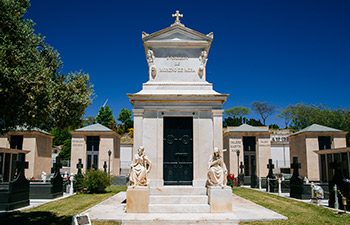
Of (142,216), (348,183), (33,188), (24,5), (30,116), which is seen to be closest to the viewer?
(30,116)

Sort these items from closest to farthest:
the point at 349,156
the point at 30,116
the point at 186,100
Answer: the point at 30,116 < the point at 186,100 < the point at 349,156

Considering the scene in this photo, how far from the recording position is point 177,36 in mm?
13664

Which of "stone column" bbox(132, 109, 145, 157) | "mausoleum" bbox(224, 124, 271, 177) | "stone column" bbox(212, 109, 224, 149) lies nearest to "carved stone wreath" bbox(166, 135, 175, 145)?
"stone column" bbox(132, 109, 145, 157)

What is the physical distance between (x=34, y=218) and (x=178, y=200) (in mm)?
5610

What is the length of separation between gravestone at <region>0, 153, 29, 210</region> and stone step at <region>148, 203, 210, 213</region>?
23.3 ft

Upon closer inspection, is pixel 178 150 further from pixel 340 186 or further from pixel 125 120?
pixel 125 120

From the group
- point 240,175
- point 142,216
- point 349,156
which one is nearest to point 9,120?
point 142,216

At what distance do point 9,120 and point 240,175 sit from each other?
24772mm

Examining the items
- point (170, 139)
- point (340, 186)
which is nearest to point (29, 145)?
point (170, 139)

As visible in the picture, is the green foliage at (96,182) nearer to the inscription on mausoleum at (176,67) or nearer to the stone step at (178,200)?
the stone step at (178,200)

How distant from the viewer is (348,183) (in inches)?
543

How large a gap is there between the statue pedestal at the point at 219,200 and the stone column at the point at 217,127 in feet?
6.57

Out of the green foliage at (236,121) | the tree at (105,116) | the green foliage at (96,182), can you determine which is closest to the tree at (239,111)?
the green foliage at (236,121)

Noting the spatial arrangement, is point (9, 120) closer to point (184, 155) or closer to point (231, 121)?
point (184, 155)
